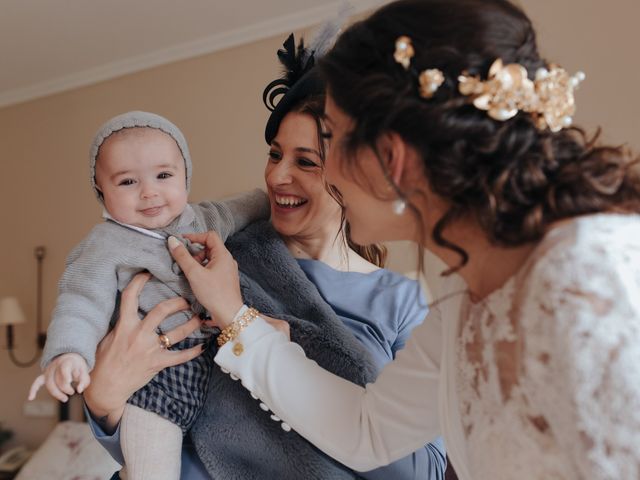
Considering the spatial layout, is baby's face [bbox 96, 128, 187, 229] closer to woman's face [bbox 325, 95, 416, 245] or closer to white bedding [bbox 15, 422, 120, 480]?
woman's face [bbox 325, 95, 416, 245]

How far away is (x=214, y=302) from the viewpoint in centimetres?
117

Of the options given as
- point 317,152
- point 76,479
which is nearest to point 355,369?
point 317,152

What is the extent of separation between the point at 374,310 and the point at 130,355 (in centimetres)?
51

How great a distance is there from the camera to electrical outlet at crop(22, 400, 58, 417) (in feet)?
14.2

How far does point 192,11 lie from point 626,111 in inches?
87.2

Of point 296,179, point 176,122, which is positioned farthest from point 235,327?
point 176,122

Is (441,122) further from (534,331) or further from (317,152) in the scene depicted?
(317,152)

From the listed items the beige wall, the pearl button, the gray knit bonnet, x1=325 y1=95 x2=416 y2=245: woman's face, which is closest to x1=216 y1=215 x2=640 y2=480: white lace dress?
x1=325 y1=95 x2=416 y2=245: woman's face

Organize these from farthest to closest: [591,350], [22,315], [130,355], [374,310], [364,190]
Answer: [22,315] → [374,310] → [130,355] → [364,190] → [591,350]

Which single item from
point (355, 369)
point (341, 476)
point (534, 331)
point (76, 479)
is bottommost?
point (76, 479)

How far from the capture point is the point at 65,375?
1.08 metres

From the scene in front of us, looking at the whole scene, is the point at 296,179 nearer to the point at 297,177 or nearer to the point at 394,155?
the point at 297,177

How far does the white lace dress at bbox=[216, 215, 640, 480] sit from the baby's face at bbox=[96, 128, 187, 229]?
566mm

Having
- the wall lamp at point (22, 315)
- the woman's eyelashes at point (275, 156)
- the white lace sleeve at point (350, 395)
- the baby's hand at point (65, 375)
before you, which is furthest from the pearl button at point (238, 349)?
the wall lamp at point (22, 315)
